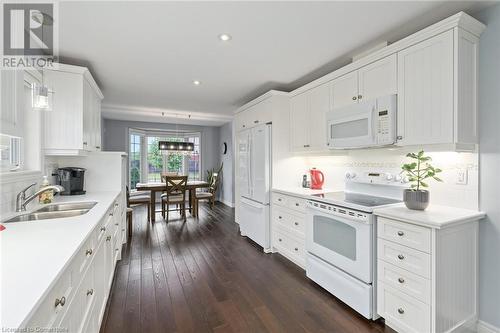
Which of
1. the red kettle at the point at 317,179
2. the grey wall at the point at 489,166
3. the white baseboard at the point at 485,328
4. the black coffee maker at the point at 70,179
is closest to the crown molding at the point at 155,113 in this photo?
the black coffee maker at the point at 70,179

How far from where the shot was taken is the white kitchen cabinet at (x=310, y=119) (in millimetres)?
2840

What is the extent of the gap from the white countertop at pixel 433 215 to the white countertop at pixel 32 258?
6.61 ft

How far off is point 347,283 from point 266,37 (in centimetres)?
237

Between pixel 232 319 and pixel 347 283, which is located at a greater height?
pixel 347 283

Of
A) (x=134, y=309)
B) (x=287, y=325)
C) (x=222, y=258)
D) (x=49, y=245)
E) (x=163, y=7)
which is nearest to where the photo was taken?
(x=49, y=245)

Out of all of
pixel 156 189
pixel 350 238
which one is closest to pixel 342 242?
pixel 350 238

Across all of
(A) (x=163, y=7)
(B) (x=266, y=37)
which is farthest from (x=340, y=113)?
(A) (x=163, y=7)

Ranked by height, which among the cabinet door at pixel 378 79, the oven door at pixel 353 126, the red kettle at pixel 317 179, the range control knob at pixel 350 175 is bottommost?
the red kettle at pixel 317 179

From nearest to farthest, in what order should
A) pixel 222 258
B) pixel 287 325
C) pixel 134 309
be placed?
pixel 287 325, pixel 134 309, pixel 222 258

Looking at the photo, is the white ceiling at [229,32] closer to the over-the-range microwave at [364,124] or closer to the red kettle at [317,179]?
the over-the-range microwave at [364,124]

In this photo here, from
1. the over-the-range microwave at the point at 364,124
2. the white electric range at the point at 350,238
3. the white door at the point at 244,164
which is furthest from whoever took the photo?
the white door at the point at 244,164

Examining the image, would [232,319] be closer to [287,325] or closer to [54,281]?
[287,325]

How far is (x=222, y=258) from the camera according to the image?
124 inches

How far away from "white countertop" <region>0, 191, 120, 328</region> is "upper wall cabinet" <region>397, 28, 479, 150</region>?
240cm
